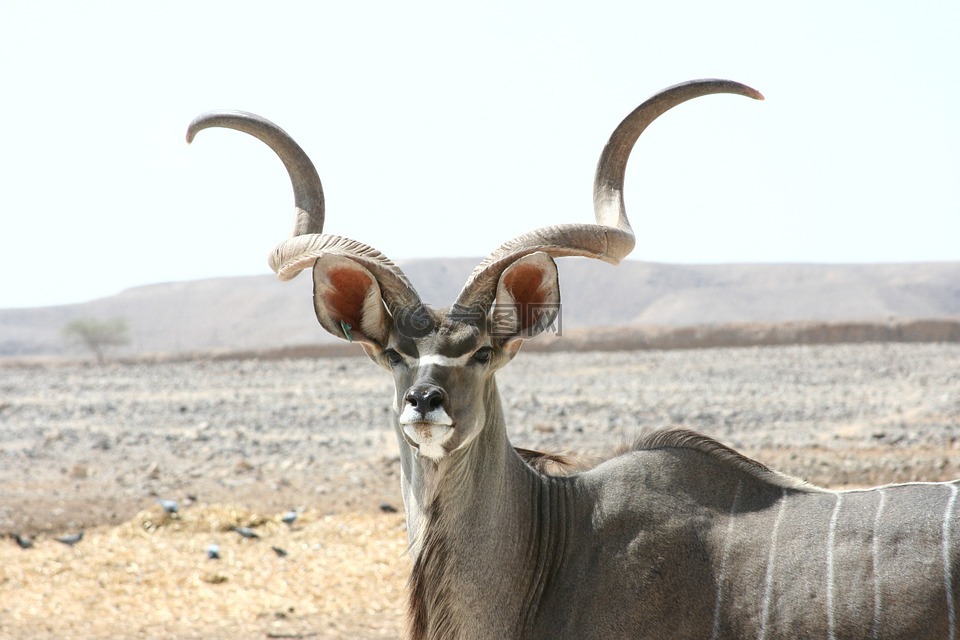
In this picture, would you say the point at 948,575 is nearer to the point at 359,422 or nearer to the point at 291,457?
the point at 291,457

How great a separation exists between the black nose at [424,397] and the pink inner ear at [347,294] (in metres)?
0.63

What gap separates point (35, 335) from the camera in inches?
3430

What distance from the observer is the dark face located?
13.8 ft

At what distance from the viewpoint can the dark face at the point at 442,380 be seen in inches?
166

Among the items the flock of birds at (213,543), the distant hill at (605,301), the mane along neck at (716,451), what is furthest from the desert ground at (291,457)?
the distant hill at (605,301)

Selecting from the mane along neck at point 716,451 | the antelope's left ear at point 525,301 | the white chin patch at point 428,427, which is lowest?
the mane along neck at point 716,451

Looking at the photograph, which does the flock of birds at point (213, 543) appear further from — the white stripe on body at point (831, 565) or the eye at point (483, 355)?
the white stripe on body at point (831, 565)

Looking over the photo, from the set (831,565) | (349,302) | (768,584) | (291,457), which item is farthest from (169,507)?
(831,565)

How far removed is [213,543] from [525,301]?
19.4ft

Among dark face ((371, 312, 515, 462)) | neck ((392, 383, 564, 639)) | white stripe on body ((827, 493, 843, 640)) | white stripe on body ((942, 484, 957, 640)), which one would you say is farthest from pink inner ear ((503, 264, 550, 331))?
white stripe on body ((942, 484, 957, 640))

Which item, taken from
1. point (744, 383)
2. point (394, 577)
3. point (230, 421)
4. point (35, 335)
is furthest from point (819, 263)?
point (394, 577)

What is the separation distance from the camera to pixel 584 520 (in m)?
4.84

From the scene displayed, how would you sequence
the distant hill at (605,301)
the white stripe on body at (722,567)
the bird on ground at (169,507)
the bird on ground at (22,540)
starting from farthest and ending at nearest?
the distant hill at (605,301)
the bird on ground at (169,507)
the bird on ground at (22,540)
the white stripe on body at (722,567)

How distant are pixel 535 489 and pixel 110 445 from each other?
12.8m
